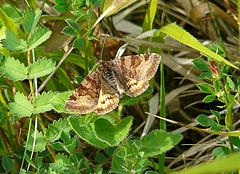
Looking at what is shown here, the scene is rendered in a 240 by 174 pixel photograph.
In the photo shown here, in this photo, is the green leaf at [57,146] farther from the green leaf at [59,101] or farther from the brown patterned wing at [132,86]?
the brown patterned wing at [132,86]

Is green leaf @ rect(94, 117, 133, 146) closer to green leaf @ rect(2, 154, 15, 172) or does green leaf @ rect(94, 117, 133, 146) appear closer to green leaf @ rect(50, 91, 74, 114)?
green leaf @ rect(50, 91, 74, 114)

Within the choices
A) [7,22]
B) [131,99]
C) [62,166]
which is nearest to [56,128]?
[62,166]

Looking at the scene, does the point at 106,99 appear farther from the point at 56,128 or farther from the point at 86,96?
the point at 56,128

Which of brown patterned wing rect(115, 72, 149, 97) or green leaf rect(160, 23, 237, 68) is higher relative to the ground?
green leaf rect(160, 23, 237, 68)

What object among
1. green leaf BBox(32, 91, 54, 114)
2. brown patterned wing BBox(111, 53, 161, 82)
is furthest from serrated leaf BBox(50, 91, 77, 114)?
brown patterned wing BBox(111, 53, 161, 82)

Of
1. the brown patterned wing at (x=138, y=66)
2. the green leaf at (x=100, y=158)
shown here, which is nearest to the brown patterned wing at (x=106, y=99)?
the brown patterned wing at (x=138, y=66)

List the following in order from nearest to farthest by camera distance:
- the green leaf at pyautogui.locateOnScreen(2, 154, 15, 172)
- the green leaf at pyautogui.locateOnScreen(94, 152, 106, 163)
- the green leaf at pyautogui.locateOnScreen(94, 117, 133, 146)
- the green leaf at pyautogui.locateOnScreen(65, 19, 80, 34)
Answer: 1. the green leaf at pyautogui.locateOnScreen(94, 117, 133, 146)
2. the green leaf at pyautogui.locateOnScreen(65, 19, 80, 34)
3. the green leaf at pyautogui.locateOnScreen(2, 154, 15, 172)
4. the green leaf at pyautogui.locateOnScreen(94, 152, 106, 163)

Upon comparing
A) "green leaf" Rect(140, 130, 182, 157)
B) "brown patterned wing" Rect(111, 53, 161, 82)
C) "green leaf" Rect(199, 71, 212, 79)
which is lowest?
"green leaf" Rect(140, 130, 182, 157)
